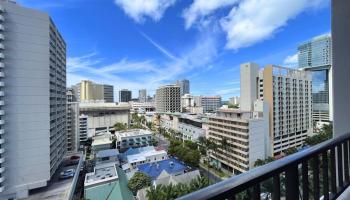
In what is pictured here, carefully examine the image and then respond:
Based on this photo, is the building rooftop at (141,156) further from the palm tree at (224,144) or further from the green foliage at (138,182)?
the green foliage at (138,182)

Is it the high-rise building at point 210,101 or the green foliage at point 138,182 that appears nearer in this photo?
the green foliage at point 138,182

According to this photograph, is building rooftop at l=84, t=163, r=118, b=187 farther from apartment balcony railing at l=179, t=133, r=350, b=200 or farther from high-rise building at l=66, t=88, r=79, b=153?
apartment balcony railing at l=179, t=133, r=350, b=200

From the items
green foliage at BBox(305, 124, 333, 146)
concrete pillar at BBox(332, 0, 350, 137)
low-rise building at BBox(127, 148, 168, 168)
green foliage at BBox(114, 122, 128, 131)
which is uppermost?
concrete pillar at BBox(332, 0, 350, 137)

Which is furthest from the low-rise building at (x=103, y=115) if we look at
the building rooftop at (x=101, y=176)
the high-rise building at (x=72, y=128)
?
the building rooftop at (x=101, y=176)

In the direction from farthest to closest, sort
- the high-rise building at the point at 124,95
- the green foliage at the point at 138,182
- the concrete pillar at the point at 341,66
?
1. the high-rise building at the point at 124,95
2. the green foliage at the point at 138,182
3. the concrete pillar at the point at 341,66

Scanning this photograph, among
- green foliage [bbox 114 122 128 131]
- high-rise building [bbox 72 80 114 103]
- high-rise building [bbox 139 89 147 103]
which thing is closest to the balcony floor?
green foliage [bbox 114 122 128 131]

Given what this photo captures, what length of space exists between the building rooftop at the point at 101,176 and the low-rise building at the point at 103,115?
1558 cm

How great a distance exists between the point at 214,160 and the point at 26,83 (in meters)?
10.4

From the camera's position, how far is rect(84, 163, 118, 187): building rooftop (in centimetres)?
728

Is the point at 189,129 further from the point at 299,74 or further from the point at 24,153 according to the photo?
the point at 24,153

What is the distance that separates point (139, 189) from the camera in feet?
23.7

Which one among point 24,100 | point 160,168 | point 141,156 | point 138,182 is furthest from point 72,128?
point 138,182

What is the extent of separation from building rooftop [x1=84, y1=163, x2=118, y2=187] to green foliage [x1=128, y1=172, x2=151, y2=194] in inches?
26.1

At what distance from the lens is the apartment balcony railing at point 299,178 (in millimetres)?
395
